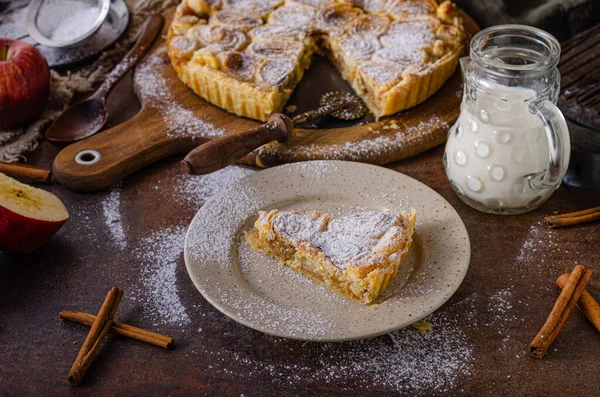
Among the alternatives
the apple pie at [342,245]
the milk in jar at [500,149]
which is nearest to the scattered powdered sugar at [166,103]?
the apple pie at [342,245]

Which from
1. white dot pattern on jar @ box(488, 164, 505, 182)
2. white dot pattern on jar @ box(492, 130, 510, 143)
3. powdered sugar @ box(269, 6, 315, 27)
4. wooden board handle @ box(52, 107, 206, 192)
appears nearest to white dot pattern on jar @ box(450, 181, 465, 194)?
white dot pattern on jar @ box(488, 164, 505, 182)

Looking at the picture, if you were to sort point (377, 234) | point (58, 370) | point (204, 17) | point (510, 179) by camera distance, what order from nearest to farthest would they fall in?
point (58, 370)
point (377, 234)
point (510, 179)
point (204, 17)

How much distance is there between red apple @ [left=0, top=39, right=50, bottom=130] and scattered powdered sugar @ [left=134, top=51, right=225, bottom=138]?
0.41m

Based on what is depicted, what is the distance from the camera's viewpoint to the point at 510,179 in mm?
2146

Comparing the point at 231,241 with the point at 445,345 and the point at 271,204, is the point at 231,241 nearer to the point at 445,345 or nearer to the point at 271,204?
the point at 271,204

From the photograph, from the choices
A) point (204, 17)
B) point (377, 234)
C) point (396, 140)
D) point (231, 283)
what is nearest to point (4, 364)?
point (231, 283)

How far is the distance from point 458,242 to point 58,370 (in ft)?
4.01

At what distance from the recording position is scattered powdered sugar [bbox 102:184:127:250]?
2.26 metres

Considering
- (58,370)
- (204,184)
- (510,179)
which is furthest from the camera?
(204,184)

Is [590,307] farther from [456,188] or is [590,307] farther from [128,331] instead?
[128,331]

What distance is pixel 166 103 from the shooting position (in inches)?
112

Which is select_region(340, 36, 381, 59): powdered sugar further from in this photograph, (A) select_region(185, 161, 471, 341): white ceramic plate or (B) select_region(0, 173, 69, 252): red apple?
(B) select_region(0, 173, 69, 252): red apple

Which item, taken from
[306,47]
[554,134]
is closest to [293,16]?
[306,47]

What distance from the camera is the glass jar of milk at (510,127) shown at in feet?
6.59
